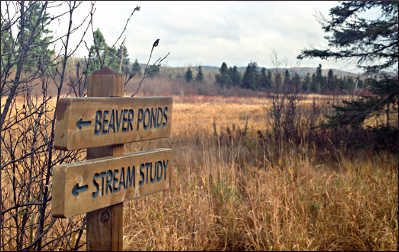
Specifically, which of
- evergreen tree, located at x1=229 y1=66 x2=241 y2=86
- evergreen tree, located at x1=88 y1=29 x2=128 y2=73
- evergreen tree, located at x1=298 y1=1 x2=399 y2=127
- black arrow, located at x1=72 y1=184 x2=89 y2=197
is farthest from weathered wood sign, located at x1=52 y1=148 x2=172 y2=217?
evergreen tree, located at x1=229 y1=66 x2=241 y2=86

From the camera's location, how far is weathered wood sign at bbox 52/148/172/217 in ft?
5.80

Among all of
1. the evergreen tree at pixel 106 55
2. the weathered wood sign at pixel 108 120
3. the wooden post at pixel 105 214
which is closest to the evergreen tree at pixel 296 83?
the evergreen tree at pixel 106 55

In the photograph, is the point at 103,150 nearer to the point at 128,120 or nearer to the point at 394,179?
the point at 128,120

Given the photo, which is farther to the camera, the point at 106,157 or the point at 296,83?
the point at 296,83

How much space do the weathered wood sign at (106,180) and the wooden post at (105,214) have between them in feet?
0.32

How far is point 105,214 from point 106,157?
31 centimetres

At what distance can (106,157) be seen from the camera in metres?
2.02

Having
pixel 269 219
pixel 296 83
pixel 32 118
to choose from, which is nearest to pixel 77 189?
pixel 32 118

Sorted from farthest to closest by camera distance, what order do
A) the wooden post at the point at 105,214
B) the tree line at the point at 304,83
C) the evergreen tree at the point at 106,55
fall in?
the tree line at the point at 304,83
the evergreen tree at the point at 106,55
the wooden post at the point at 105,214

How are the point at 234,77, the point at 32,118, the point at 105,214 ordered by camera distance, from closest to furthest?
the point at 105,214
the point at 32,118
the point at 234,77

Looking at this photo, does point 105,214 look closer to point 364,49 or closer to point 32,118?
point 32,118

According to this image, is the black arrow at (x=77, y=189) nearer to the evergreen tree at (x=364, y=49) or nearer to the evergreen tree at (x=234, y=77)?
the evergreen tree at (x=364, y=49)

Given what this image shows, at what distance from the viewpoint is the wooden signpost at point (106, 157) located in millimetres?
1800

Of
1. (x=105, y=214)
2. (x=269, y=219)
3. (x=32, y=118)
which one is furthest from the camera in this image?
(x=269, y=219)
